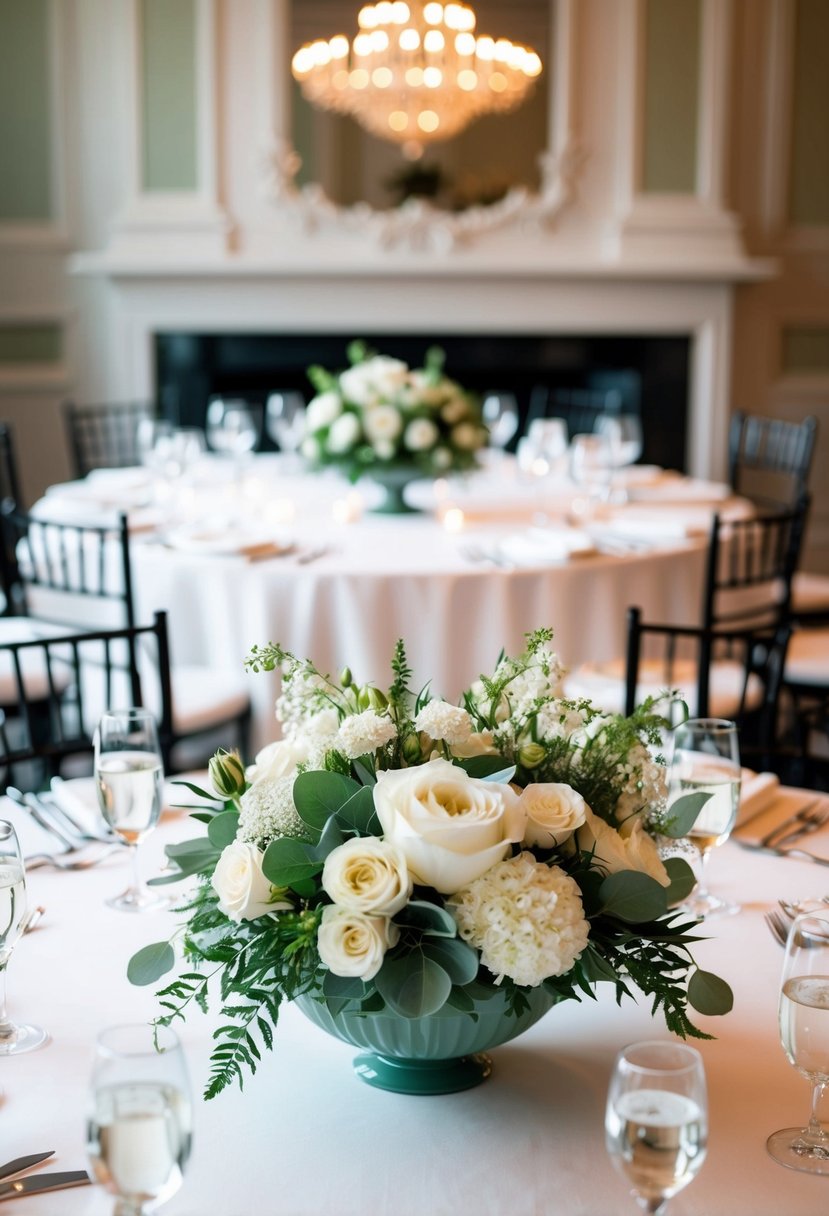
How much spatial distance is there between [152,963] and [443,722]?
30cm

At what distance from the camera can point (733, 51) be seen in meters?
6.16

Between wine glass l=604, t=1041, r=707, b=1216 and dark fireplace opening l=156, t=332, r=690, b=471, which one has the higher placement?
dark fireplace opening l=156, t=332, r=690, b=471

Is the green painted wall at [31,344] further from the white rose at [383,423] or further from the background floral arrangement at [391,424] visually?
the white rose at [383,423]

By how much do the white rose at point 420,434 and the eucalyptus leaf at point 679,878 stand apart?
2530mm

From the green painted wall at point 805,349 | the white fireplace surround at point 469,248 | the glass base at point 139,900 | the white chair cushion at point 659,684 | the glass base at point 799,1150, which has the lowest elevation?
the white chair cushion at point 659,684

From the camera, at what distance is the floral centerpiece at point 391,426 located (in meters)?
3.63

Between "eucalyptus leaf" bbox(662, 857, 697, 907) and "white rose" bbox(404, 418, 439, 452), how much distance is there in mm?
2530

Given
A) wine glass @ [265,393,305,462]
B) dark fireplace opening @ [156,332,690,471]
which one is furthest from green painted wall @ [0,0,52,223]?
wine glass @ [265,393,305,462]

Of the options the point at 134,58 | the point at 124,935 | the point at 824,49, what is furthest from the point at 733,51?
the point at 124,935

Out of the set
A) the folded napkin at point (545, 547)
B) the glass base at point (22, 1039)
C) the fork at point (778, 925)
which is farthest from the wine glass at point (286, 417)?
the glass base at point (22, 1039)

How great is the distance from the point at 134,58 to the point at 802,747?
4.87 metres

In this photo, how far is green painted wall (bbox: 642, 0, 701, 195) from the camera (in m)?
6.09

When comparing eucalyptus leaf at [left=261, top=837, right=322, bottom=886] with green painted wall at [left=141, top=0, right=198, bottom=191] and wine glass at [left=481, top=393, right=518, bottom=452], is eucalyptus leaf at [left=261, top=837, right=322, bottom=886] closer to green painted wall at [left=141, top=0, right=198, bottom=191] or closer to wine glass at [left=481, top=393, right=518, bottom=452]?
wine glass at [left=481, top=393, right=518, bottom=452]

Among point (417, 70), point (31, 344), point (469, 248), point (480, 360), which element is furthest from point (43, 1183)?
point (31, 344)
